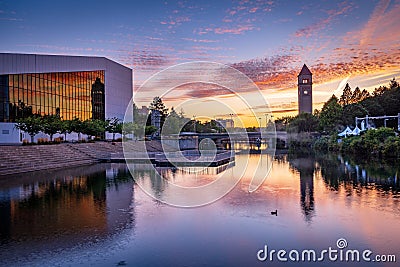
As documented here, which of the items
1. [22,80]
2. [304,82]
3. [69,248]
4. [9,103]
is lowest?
[69,248]

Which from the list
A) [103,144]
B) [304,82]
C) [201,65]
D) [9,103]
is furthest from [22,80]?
[304,82]

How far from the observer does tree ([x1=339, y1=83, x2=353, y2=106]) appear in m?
70.7

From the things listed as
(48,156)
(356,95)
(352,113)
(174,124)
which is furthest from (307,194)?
(356,95)

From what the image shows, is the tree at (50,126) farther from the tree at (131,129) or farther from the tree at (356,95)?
the tree at (356,95)

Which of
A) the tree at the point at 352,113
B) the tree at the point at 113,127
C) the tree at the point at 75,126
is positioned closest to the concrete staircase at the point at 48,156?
the tree at the point at 75,126

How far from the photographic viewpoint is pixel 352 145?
37031 millimetres

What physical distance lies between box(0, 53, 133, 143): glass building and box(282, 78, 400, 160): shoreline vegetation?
81.5ft

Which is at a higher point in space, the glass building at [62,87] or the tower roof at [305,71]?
the tower roof at [305,71]

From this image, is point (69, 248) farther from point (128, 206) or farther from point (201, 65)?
point (201, 65)

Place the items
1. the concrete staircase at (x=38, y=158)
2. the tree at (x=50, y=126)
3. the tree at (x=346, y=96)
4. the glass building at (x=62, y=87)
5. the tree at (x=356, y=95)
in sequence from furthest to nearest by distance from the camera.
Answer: the tree at (x=346, y=96) → the tree at (x=356, y=95) → the glass building at (x=62, y=87) → the tree at (x=50, y=126) → the concrete staircase at (x=38, y=158)

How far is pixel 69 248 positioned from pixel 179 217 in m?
3.43

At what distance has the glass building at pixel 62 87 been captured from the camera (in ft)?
116
